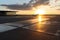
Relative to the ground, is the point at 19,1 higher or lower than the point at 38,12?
higher

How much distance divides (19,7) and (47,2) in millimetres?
2202

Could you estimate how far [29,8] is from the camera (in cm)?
1361

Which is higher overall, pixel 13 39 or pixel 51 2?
pixel 51 2

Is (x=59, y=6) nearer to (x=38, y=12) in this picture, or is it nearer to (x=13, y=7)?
(x=38, y=12)

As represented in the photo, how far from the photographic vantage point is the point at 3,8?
13.9 metres

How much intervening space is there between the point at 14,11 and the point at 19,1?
1.09 meters

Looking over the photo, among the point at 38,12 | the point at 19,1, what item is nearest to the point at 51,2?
the point at 38,12

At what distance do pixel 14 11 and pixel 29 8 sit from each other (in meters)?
1.29

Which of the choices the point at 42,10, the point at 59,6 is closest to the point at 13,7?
the point at 42,10

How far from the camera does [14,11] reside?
46.0 ft

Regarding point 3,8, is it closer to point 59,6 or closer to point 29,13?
point 29,13

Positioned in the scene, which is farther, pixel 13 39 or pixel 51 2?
pixel 51 2

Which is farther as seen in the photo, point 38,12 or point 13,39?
point 38,12

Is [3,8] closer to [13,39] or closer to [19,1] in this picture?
[19,1]
